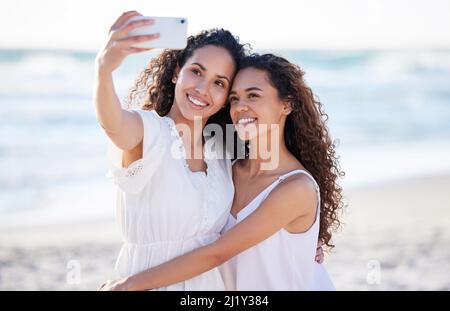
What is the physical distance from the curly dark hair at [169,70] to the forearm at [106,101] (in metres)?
0.85

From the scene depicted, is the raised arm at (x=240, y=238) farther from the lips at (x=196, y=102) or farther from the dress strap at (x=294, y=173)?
the lips at (x=196, y=102)

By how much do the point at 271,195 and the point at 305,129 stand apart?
56cm

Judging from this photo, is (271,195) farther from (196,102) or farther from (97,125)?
(97,125)

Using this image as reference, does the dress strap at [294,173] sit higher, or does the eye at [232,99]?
the eye at [232,99]

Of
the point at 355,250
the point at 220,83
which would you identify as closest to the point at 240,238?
the point at 220,83

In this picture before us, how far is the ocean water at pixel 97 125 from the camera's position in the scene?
9492 mm

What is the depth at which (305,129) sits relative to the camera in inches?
154

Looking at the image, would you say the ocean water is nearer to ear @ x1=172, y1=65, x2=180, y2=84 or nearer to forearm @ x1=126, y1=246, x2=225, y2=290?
ear @ x1=172, y1=65, x2=180, y2=84

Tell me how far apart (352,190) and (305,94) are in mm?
5795

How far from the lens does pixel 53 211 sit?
8.69m

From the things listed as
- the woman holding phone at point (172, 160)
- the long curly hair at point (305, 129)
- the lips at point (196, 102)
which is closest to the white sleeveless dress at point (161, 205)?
the woman holding phone at point (172, 160)

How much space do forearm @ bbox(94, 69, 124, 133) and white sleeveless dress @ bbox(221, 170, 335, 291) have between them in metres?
0.92

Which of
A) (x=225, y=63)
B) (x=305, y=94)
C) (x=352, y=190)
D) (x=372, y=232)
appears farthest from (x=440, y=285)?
(x=225, y=63)

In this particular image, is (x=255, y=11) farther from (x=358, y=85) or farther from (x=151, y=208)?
(x=151, y=208)
